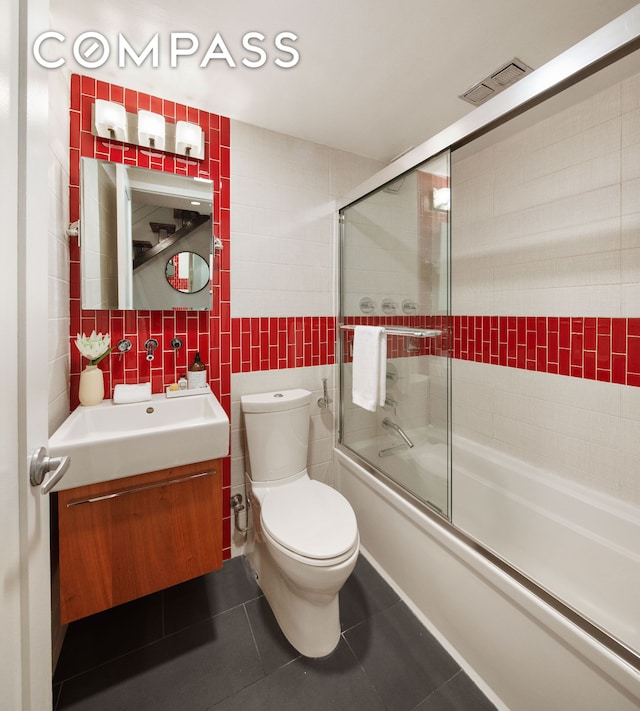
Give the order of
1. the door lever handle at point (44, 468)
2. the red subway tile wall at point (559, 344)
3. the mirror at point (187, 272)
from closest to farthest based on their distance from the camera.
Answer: the door lever handle at point (44, 468) → the red subway tile wall at point (559, 344) → the mirror at point (187, 272)

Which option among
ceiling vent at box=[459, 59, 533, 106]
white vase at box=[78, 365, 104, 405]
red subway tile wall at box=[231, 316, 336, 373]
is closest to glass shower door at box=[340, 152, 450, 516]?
red subway tile wall at box=[231, 316, 336, 373]

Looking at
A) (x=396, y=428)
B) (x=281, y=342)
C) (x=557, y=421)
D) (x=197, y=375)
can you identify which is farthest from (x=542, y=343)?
(x=197, y=375)

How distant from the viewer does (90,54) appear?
1345 mm

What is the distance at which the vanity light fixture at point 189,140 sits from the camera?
1565 mm

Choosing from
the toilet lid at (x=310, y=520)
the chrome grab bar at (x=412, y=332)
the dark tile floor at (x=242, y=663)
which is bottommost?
the dark tile floor at (x=242, y=663)

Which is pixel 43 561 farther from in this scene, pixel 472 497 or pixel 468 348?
pixel 468 348

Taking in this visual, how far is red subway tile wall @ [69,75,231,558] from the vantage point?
1441mm

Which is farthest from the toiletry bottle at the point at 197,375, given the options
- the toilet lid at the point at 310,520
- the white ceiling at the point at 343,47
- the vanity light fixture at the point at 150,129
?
the white ceiling at the point at 343,47

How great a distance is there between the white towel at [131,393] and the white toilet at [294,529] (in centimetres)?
44

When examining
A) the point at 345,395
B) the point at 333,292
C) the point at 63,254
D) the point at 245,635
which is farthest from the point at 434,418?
the point at 63,254

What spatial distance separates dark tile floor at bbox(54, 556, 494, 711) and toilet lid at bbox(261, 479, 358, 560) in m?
0.46

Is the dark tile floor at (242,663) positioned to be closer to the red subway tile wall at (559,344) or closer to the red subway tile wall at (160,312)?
the red subway tile wall at (160,312)

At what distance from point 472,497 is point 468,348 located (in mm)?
863

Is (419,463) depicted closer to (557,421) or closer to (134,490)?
(557,421)
